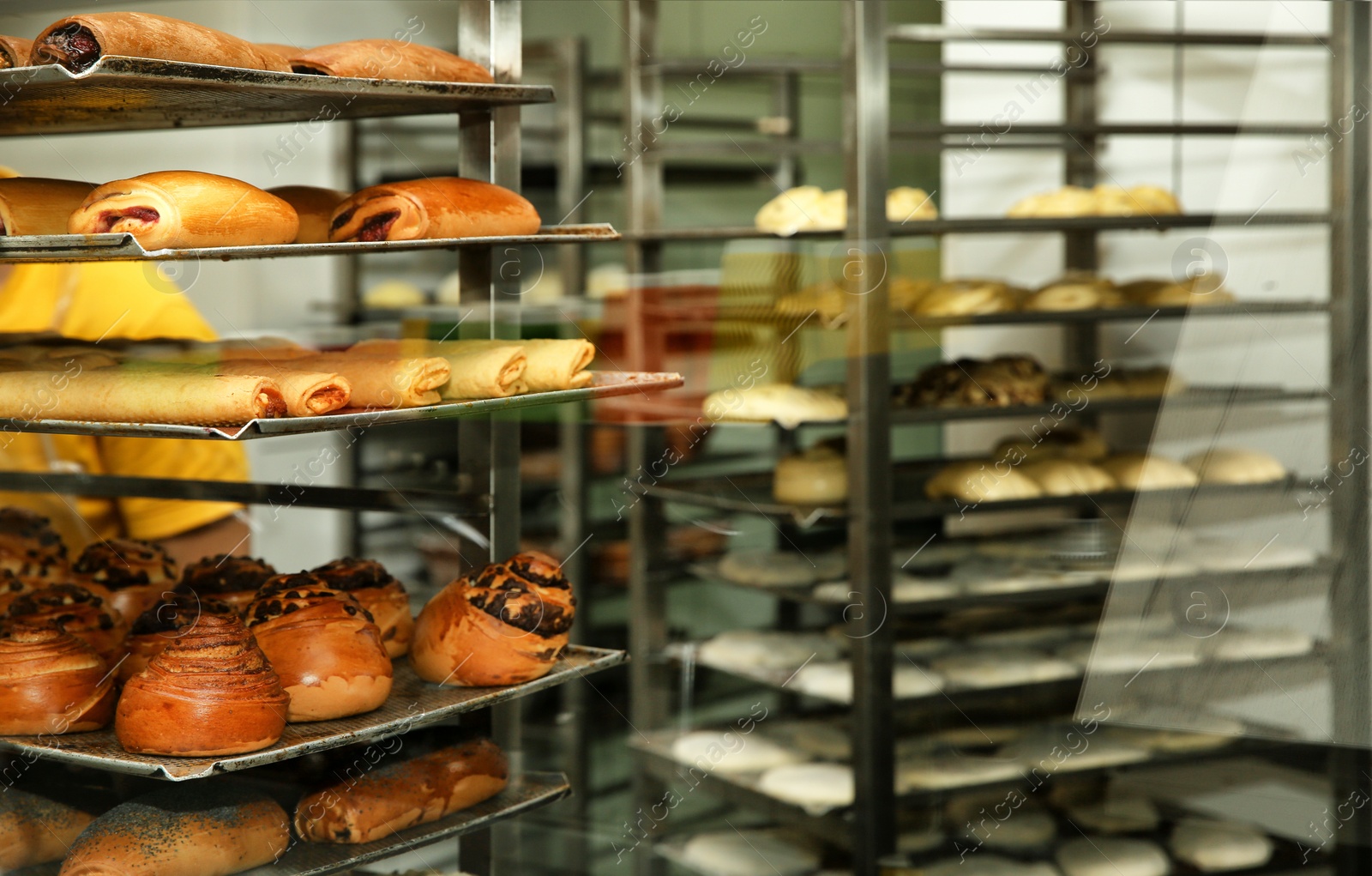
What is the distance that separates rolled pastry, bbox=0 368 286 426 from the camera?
953 mm

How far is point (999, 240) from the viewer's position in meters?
2.24

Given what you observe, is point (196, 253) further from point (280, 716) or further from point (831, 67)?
point (831, 67)

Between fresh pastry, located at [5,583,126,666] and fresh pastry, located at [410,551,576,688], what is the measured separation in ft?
1.05

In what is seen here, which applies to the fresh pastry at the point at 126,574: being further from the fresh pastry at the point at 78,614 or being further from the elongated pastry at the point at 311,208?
the elongated pastry at the point at 311,208

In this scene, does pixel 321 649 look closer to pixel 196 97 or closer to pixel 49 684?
pixel 49 684

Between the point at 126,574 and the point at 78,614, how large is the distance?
254mm

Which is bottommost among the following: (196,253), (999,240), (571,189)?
(196,253)

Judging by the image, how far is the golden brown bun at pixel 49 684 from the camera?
1.02m

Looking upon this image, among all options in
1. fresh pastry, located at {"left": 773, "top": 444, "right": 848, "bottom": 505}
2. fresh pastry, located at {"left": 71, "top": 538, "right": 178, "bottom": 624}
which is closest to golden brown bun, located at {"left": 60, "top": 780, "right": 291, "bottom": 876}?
fresh pastry, located at {"left": 71, "top": 538, "right": 178, "bottom": 624}

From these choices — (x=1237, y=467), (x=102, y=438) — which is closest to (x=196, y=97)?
(x=102, y=438)

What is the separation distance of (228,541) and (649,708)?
1030 mm

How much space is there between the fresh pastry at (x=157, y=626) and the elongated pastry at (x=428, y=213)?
1.30 feet

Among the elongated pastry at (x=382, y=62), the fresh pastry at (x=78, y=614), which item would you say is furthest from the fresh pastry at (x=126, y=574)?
the elongated pastry at (x=382, y=62)

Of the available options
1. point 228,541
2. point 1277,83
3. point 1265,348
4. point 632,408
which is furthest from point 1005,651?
point 228,541
